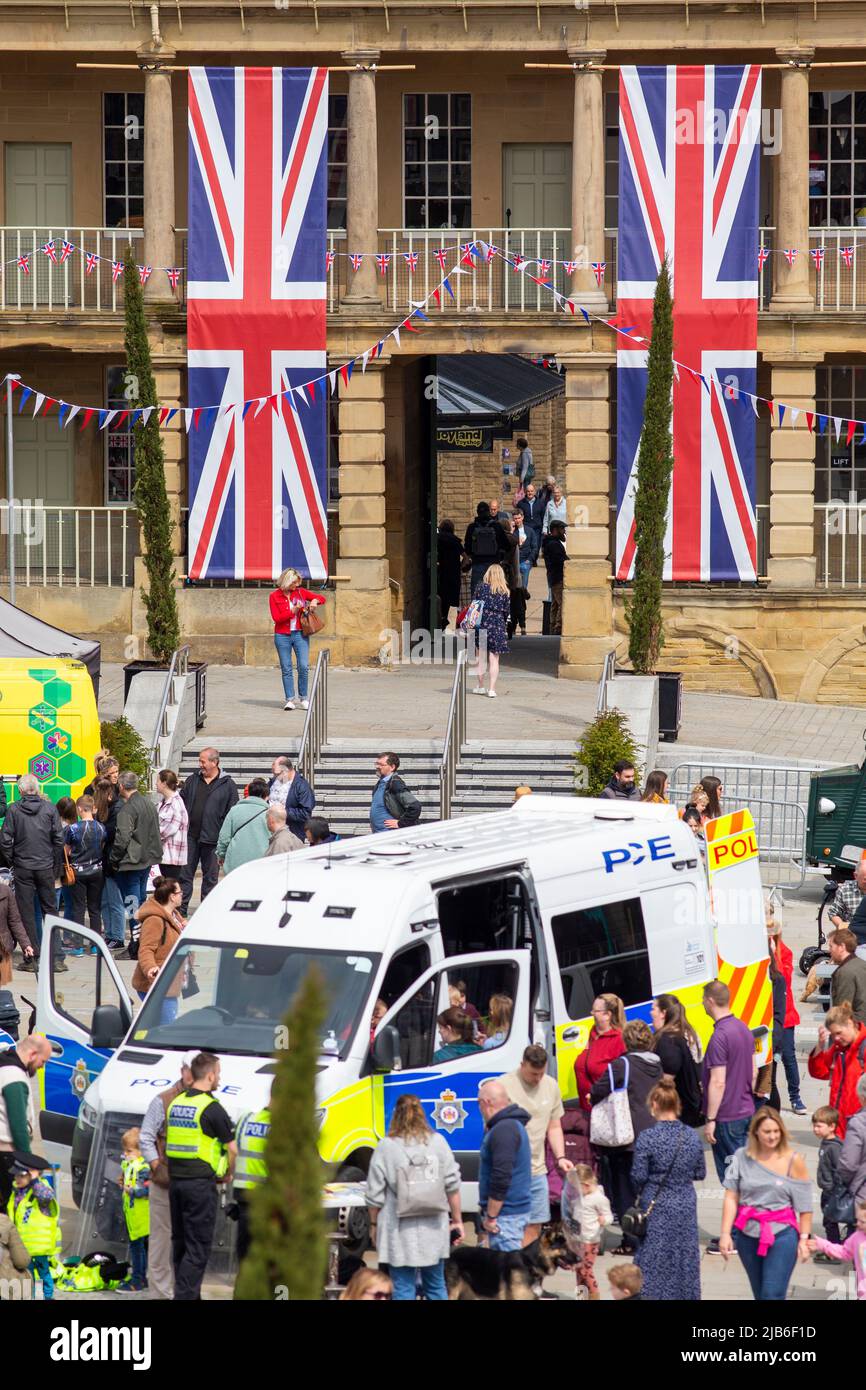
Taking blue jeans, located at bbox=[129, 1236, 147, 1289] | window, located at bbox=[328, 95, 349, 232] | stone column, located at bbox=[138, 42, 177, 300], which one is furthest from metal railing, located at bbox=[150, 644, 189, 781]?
blue jeans, located at bbox=[129, 1236, 147, 1289]

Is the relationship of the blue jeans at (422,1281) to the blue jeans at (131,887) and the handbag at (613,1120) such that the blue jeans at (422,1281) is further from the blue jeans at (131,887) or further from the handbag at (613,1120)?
the blue jeans at (131,887)

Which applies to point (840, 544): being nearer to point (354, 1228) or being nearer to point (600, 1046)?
point (600, 1046)

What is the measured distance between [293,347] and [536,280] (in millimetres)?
3100

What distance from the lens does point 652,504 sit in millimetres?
25969

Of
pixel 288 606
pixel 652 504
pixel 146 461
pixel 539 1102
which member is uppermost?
pixel 146 461

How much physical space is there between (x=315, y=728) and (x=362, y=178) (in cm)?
899

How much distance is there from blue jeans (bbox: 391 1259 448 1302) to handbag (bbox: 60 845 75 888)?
855cm

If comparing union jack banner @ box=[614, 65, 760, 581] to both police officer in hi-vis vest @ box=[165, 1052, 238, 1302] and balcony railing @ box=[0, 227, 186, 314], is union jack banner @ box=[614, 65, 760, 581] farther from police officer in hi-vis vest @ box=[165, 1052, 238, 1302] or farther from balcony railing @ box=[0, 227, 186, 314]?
police officer in hi-vis vest @ box=[165, 1052, 238, 1302]

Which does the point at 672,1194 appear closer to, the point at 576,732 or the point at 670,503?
the point at 576,732

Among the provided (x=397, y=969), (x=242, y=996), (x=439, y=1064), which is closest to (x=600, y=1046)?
(x=439, y=1064)

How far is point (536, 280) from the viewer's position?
29.6m

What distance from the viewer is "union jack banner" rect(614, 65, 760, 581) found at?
29062mm

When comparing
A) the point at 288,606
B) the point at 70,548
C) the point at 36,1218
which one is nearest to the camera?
the point at 36,1218

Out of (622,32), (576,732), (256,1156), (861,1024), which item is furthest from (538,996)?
(622,32)
